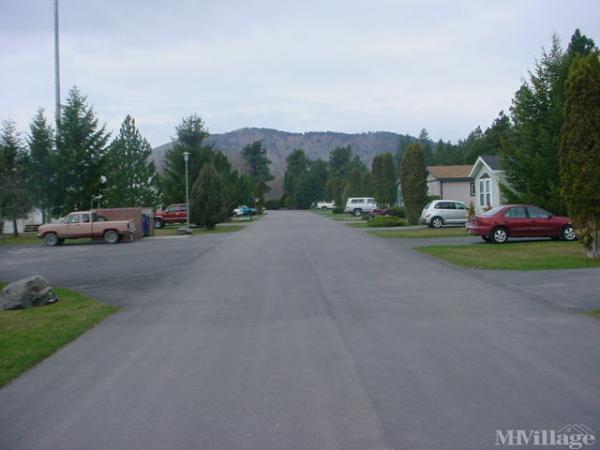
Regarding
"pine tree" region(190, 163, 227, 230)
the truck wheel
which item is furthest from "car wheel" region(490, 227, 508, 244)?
"pine tree" region(190, 163, 227, 230)

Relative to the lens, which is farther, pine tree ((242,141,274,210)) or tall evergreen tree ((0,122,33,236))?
pine tree ((242,141,274,210))

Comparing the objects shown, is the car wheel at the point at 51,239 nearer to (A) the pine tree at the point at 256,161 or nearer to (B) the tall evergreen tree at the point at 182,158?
(B) the tall evergreen tree at the point at 182,158

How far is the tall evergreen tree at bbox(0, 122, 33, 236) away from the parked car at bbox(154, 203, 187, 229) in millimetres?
11833

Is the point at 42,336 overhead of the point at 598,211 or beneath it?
beneath

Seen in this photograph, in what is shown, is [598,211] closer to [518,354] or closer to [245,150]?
[518,354]

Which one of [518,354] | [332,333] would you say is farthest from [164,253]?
[518,354]

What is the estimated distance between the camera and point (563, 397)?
610cm

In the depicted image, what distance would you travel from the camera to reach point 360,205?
2837 inches

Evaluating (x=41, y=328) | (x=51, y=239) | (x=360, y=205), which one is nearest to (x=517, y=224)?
(x=41, y=328)

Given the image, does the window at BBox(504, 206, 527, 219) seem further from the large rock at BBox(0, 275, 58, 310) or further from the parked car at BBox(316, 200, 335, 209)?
the parked car at BBox(316, 200, 335, 209)

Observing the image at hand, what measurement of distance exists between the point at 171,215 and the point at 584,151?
36.8 metres

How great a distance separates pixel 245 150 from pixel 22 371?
13858 centimetres

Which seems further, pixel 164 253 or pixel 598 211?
pixel 164 253

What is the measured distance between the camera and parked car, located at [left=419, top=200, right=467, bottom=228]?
1540 inches
